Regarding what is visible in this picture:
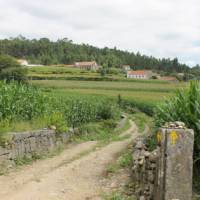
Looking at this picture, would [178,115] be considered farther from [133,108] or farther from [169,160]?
[133,108]

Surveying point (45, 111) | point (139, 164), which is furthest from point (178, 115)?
point (45, 111)

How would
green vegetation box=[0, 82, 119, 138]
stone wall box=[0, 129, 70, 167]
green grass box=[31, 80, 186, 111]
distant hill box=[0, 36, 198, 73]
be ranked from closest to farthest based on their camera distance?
1. stone wall box=[0, 129, 70, 167]
2. green vegetation box=[0, 82, 119, 138]
3. green grass box=[31, 80, 186, 111]
4. distant hill box=[0, 36, 198, 73]

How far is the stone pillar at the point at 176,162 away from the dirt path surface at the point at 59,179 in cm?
276

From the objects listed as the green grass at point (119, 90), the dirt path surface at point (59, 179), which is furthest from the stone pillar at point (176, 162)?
the green grass at point (119, 90)

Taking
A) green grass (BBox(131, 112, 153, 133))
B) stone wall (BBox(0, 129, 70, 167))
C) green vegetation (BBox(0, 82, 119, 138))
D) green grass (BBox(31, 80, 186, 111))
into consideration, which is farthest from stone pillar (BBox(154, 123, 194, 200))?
green grass (BBox(31, 80, 186, 111))

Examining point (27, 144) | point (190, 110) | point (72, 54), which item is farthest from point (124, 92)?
point (72, 54)

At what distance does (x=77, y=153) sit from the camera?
16234 millimetres

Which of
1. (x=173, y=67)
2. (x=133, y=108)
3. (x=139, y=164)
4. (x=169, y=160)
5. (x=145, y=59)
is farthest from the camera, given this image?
(x=145, y=59)

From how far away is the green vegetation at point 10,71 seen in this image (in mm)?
52812

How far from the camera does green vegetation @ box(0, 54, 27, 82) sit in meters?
52.8

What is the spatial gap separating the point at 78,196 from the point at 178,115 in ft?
9.44

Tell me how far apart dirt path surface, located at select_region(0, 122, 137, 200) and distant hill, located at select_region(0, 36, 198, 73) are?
115m

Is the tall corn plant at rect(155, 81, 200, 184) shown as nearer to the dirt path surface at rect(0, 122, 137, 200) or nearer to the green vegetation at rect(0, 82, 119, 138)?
the dirt path surface at rect(0, 122, 137, 200)

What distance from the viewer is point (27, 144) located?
14.7m
